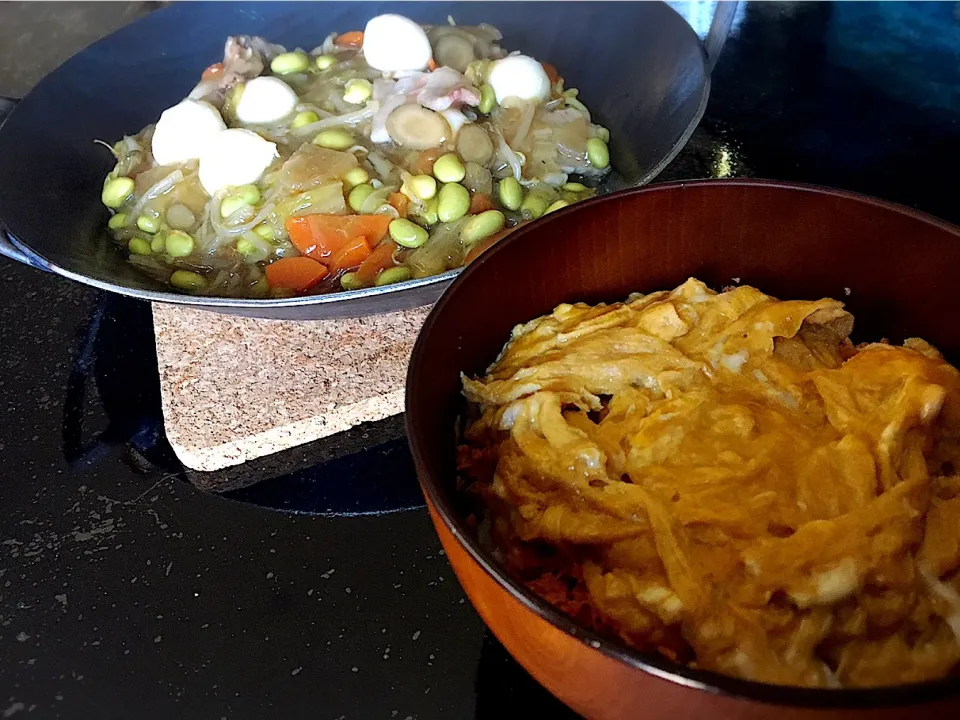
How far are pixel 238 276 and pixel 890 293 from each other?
41.3 inches

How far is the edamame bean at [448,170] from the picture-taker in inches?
57.3

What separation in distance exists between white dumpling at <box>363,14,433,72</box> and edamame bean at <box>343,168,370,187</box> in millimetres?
345

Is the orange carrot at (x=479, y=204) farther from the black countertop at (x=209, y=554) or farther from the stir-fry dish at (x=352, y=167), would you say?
the black countertop at (x=209, y=554)

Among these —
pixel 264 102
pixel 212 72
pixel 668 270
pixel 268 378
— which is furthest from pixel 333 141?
pixel 668 270

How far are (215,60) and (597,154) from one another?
0.93m

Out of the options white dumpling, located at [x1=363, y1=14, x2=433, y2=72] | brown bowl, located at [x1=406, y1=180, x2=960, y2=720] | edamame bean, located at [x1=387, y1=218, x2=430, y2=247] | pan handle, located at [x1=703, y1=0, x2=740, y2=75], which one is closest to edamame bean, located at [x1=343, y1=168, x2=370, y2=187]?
edamame bean, located at [x1=387, y1=218, x2=430, y2=247]

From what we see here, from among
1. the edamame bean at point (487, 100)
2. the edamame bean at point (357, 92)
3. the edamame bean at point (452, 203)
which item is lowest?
the edamame bean at point (452, 203)

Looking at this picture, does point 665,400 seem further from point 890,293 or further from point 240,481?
point 240,481

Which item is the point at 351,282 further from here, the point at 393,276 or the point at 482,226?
the point at 482,226

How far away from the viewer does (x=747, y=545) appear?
2.46ft

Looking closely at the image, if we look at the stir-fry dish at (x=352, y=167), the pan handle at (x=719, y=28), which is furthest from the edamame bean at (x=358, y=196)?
the pan handle at (x=719, y=28)

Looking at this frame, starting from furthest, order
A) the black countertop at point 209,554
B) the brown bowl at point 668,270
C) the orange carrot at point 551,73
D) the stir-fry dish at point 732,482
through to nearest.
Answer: the orange carrot at point 551,73 → the black countertop at point 209,554 → the brown bowl at point 668,270 → the stir-fry dish at point 732,482

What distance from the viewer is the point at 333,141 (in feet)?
5.07

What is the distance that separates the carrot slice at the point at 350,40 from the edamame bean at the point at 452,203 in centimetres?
61
